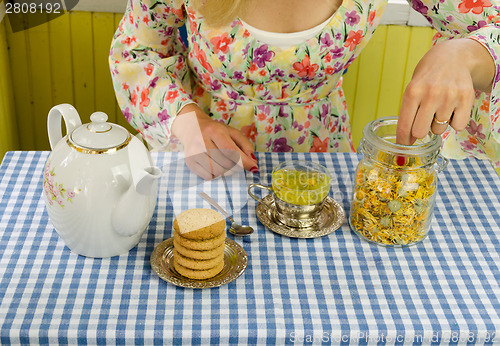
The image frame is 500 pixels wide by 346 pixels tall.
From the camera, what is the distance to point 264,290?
1.00 meters

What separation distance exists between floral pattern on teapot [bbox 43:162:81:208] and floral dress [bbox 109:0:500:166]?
45cm

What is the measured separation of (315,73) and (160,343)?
2.63 feet

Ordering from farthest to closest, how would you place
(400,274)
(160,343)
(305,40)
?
(305,40) → (400,274) → (160,343)

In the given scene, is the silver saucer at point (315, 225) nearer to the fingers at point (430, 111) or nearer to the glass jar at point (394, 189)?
the glass jar at point (394, 189)

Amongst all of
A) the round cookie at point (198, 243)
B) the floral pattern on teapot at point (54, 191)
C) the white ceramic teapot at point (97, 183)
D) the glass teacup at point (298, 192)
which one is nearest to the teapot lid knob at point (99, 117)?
the white ceramic teapot at point (97, 183)

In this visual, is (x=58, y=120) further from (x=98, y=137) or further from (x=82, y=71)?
(x=82, y=71)

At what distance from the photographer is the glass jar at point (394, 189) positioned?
108 centimetres

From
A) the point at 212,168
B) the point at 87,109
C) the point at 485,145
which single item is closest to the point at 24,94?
the point at 87,109

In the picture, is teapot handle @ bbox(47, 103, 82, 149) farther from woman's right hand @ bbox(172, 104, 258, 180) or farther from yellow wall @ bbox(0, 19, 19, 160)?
yellow wall @ bbox(0, 19, 19, 160)

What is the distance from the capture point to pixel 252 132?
5.26 feet

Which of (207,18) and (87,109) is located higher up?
(207,18)

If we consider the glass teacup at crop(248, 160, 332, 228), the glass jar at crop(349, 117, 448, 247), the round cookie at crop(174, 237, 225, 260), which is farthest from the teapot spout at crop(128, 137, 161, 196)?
the glass jar at crop(349, 117, 448, 247)

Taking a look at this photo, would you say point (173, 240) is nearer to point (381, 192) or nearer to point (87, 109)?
point (381, 192)

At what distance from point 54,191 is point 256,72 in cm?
63
